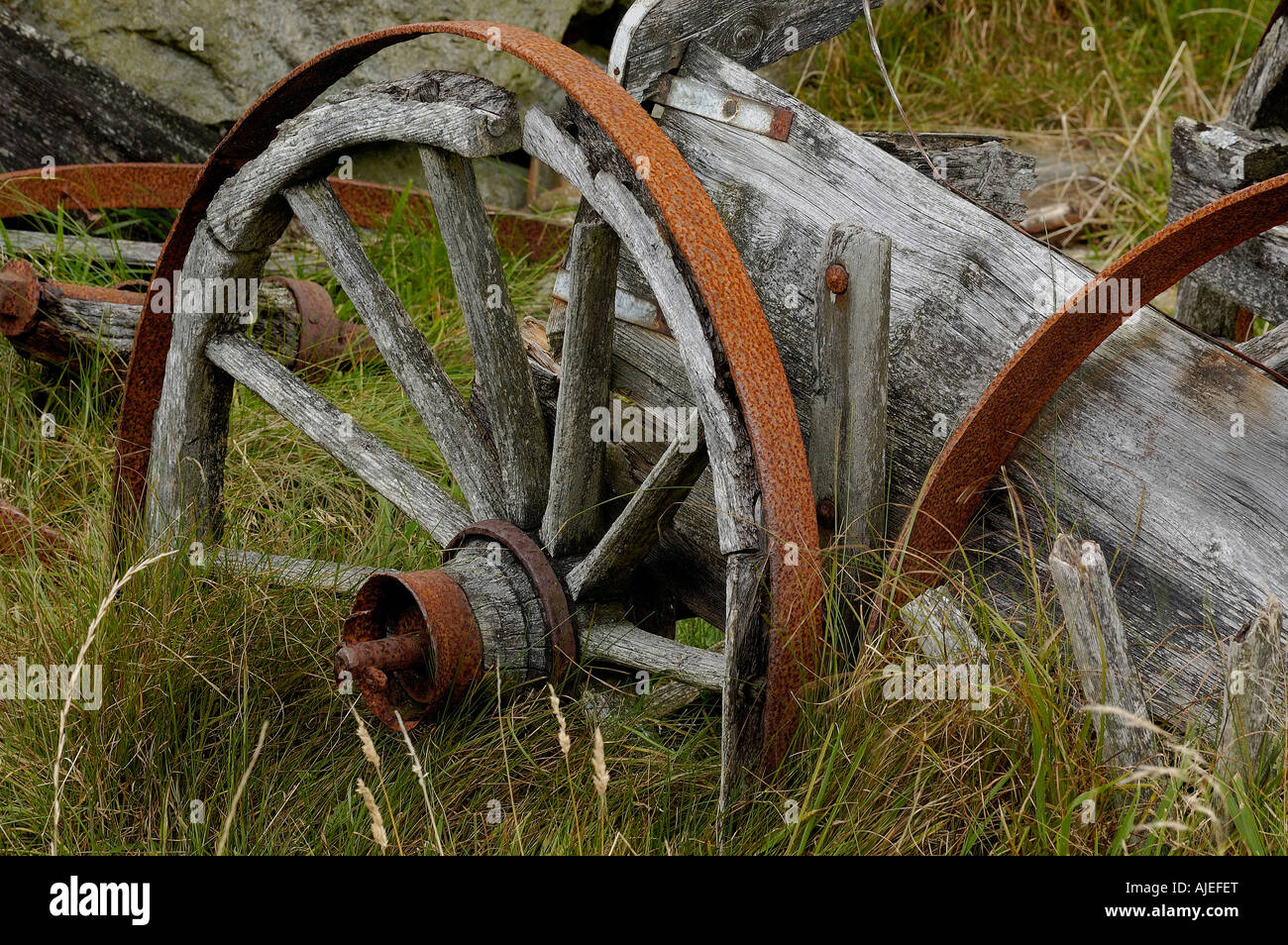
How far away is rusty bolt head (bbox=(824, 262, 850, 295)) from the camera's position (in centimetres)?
186

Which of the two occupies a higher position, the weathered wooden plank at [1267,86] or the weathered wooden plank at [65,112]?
the weathered wooden plank at [65,112]

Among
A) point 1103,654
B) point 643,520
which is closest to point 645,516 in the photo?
point 643,520

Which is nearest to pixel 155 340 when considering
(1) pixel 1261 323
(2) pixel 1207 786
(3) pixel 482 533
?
(3) pixel 482 533

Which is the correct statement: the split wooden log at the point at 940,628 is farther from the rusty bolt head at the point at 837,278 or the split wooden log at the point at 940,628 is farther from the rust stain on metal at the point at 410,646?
the rust stain on metal at the point at 410,646

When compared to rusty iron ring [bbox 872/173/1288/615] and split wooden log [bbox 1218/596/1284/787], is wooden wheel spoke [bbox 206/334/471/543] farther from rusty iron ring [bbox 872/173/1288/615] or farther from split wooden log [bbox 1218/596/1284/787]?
split wooden log [bbox 1218/596/1284/787]

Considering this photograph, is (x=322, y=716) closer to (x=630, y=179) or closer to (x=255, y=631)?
(x=255, y=631)

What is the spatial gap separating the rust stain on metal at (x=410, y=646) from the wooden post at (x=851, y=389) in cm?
63

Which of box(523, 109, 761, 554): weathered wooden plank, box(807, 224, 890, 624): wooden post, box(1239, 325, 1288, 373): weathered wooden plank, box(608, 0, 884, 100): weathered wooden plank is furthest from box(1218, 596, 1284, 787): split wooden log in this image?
box(608, 0, 884, 100): weathered wooden plank

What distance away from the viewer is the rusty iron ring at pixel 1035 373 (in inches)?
64.4

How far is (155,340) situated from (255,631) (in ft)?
2.42

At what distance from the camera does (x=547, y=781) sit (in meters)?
2.01

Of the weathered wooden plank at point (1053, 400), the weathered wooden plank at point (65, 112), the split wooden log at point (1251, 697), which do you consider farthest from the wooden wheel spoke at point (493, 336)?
the weathered wooden plank at point (65, 112)

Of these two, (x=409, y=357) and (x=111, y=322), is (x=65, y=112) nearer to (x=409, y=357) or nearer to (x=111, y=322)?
(x=111, y=322)

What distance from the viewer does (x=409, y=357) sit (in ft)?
7.59
